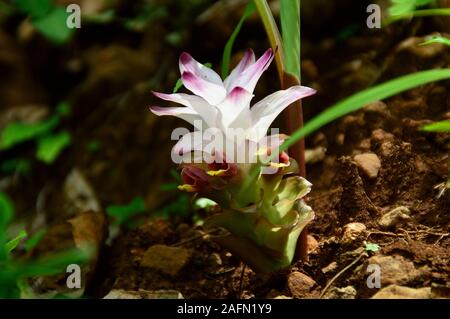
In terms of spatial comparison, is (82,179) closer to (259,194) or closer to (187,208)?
(187,208)

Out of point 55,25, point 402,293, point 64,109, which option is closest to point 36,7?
point 55,25

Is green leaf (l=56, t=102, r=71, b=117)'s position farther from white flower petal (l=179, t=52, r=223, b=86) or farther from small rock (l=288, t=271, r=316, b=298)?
small rock (l=288, t=271, r=316, b=298)

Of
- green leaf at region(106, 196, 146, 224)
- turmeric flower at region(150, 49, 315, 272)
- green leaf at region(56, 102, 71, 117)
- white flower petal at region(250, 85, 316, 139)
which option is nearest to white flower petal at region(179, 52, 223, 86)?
turmeric flower at region(150, 49, 315, 272)

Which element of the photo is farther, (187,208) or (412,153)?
(187,208)

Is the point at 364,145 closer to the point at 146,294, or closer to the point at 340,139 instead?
the point at 340,139

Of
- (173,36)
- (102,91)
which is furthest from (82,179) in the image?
(173,36)

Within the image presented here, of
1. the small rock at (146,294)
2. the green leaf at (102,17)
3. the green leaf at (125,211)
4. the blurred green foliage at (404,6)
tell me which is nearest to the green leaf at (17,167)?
the green leaf at (102,17)
